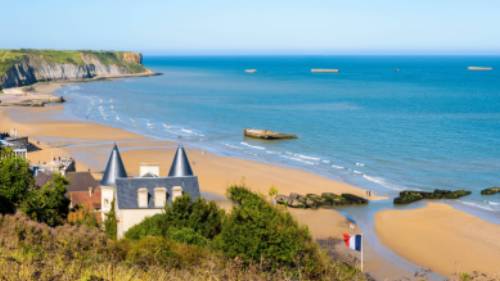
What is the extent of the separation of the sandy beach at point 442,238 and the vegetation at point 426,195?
46.3 inches

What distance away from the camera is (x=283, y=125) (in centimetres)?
6988

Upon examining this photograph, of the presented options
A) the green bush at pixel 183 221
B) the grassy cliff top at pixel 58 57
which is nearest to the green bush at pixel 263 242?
the green bush at pixel 183 221

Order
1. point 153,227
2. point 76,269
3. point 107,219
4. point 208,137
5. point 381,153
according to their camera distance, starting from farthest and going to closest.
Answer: point 208,137 → point 381,153 → point 107,219 → point 153,227 → point 76,269

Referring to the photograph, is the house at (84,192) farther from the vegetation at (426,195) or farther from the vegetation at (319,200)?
the vegetation at (426,195)

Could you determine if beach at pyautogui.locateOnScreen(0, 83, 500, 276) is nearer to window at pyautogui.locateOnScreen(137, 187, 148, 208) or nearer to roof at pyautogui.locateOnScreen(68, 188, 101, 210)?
roof at pyautogui.locateOnScreen(68, 188, 101, 210)

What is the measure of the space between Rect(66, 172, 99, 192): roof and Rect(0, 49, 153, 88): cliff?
329ft

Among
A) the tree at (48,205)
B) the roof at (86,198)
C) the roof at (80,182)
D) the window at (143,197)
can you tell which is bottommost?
the roof at (86,198)

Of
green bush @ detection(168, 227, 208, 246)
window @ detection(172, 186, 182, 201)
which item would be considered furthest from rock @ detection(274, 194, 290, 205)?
green bush @ detection(168, 227, 208, 246)

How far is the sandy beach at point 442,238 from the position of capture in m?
26.5

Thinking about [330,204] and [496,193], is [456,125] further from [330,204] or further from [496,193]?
[330,204]

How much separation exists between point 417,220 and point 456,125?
38.1 m

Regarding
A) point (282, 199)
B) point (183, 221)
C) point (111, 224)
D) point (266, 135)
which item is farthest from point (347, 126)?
point (183, 221)

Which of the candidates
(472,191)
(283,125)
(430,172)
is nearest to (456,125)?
(283,125)

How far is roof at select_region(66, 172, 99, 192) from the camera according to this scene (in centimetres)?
3131
